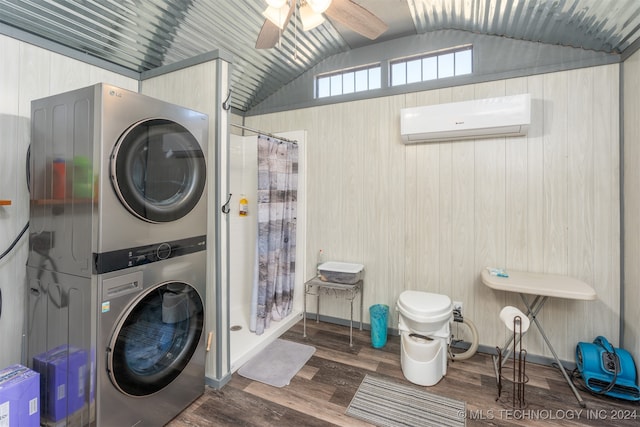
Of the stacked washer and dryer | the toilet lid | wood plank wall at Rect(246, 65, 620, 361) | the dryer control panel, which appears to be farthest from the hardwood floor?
the dryer control panel

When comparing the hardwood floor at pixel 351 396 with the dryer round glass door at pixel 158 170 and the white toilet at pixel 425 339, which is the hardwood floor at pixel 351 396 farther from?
the dryer round glass door at pixel 158 170

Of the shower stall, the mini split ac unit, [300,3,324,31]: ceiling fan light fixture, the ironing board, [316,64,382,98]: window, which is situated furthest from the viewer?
the shower stall

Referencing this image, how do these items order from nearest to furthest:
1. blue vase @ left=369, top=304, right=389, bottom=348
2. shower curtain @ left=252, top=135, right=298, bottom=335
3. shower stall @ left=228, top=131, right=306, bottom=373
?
1. blue vase @ left=369, top=304, right=389, bottom=348
2. shower curtain @ left=252, top=135, right=298, bottom=335
3. shower stall @ left=228, top=131, right=306, bottom=373

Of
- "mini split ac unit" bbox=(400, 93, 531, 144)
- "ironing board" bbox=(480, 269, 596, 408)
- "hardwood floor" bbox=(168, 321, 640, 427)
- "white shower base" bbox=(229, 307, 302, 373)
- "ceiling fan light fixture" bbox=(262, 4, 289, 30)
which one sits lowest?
"hardwood floor" bbox=(168, 321, 640, 427)

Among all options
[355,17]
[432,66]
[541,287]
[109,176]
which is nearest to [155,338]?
[109,176]

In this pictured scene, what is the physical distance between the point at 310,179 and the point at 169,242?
72.1 inches

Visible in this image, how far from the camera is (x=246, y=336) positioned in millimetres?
2711

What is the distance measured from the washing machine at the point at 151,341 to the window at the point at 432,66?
243 centimetres

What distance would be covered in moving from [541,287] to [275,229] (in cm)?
217

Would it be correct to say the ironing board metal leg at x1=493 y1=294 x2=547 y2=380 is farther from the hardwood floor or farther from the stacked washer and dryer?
the stacked washer and dryer

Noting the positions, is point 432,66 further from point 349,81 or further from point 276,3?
point 276,3

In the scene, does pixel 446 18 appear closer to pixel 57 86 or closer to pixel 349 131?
pixel 349 131

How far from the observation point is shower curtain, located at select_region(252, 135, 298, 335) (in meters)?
2.78

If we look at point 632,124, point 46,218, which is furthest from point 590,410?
point 46,218
